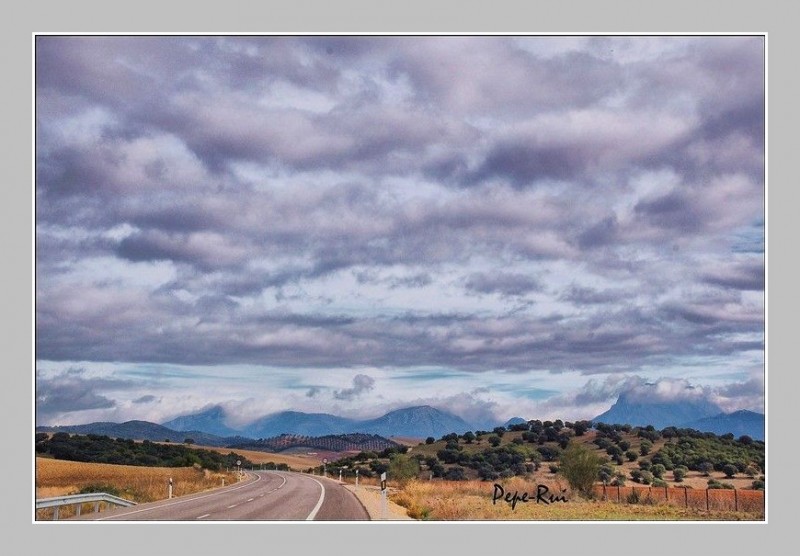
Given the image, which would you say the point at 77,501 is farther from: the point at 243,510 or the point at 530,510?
the point at 530,510

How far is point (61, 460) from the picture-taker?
186 feet

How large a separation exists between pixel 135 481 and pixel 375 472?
23.9 meters

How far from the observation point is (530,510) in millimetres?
29438

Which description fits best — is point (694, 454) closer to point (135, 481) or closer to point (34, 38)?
point (135, 481)

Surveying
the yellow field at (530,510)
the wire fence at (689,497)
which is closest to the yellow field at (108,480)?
the yellow field at (530,510)

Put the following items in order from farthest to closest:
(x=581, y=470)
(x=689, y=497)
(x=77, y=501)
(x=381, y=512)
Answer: (x=689, y=497)
(x=581, y=470)
(x=381, y=512)
(x=77, y=501)

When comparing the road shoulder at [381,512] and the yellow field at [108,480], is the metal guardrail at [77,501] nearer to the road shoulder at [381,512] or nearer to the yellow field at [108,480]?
the yellow field at [108,480]
